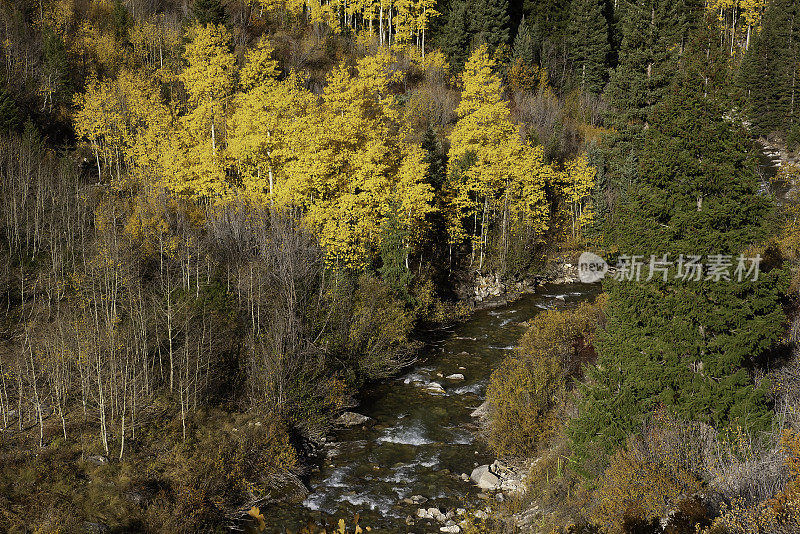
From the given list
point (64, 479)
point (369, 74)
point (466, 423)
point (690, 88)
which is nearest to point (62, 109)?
point (369, 74)

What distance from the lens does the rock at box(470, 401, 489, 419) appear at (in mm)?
19528

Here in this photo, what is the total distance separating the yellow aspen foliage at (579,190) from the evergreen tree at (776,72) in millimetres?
33442

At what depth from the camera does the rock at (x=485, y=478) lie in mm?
15617

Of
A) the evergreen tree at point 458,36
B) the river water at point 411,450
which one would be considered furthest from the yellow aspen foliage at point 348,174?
the evergreen tree at point 458,36

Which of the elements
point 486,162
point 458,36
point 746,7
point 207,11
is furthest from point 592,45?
point 746,7

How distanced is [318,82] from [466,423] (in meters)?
40.4

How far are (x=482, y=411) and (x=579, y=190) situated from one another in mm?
24752

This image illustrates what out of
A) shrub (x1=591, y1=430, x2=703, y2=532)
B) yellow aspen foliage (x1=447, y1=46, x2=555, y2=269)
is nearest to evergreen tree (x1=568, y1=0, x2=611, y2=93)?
Answer: yellow aspen foliage (x1=447, y1=46, x2=555, y2=269)

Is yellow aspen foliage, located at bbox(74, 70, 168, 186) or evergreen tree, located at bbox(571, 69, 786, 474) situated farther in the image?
yellow aspen foliage, located at bbox(74, 70, 168, 186)

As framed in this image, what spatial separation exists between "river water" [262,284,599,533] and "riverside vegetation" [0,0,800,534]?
917 millimetres

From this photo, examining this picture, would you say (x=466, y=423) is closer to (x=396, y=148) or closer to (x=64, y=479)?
(x=64, y=479)

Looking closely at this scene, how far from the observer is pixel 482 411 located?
19.7 m

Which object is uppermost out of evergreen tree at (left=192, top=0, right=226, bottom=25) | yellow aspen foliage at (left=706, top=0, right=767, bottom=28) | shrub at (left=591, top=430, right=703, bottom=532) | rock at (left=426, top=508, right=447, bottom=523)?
yellow aspen foliage at (left=706, top=0, right=767, bottom=28)

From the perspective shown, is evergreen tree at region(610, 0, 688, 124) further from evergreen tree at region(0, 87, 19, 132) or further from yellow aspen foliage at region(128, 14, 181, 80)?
evergreen tree at region(0, 87, 19, 132)
